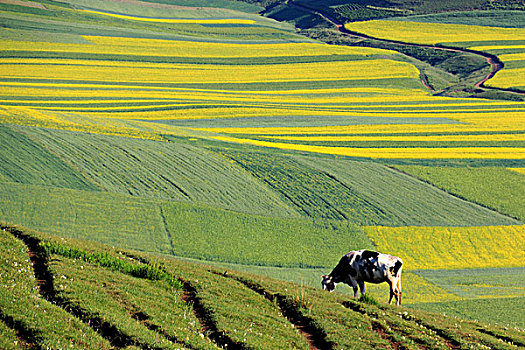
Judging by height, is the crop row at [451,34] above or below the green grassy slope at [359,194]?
above

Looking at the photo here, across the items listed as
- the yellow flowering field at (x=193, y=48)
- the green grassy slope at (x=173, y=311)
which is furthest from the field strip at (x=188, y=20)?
the green grassy slope at (x=173, y=311)

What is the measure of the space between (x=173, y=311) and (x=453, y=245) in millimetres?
31357

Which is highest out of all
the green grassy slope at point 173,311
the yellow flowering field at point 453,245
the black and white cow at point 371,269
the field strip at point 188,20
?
the field strip at point 188,20

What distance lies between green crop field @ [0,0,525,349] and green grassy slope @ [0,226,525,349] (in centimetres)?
7

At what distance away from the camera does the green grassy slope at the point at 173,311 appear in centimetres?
1198

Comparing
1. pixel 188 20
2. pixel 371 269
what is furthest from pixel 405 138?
pixel 188 20

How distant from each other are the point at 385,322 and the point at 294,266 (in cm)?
1894

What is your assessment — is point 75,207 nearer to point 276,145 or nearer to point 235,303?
point 235,303

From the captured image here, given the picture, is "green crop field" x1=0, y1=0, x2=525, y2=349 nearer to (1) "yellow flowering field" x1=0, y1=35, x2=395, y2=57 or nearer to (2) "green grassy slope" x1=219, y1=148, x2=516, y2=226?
(2) "green grassy slope" x1=219, y1=148, x2=516, y2=226

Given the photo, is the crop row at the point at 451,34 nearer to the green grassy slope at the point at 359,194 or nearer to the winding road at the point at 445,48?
the winding road at the point at 445,48

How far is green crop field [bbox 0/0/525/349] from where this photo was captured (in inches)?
603

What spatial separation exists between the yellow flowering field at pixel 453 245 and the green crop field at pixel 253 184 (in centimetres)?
17

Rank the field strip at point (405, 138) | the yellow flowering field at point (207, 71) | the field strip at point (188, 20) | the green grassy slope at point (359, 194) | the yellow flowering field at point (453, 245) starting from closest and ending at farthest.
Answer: the yellow flowering field at point (453, 245)
the green grassy slope at point (359, 194)
the field strip at point (405, 138)
the yellow flowering field at point (207, 71)
the field strip at point (188, 20)

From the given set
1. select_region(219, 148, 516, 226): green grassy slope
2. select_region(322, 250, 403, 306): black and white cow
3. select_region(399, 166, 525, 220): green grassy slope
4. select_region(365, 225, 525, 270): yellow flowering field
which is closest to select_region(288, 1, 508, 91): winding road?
select_region(399, 166, 525, 220): green grassy slope
